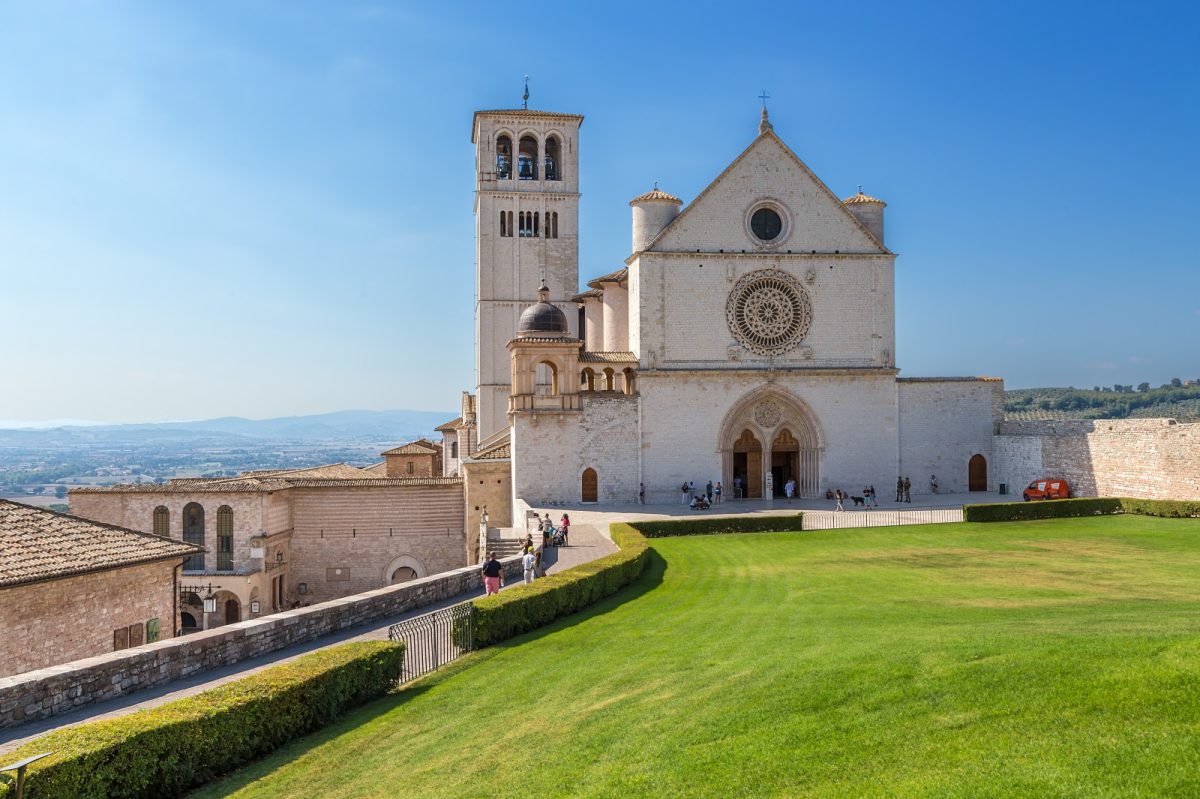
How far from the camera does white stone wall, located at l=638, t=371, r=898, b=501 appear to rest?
39.9 metres

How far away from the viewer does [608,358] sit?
4109 centimetres

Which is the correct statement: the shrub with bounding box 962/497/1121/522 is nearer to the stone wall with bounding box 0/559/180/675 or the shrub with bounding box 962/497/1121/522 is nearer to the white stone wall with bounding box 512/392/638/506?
the white stone wall with bounding box 512/392/638/506

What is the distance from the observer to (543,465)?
1531 inches

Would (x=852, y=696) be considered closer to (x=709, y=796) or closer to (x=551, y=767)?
(x=709, y=796)

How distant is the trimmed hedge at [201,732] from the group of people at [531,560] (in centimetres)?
554

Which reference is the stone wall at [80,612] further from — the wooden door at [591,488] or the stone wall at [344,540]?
the stone wall at [344,540]

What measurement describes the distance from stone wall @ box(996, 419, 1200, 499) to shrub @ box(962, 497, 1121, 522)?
1.93m

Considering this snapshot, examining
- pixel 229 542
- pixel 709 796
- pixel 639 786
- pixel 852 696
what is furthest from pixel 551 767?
pixel 229 542

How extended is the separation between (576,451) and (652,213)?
1101 centimetres

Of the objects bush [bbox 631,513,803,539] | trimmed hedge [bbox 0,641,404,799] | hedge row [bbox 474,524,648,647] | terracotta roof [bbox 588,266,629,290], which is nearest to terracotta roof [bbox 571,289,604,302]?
terracotta roof [bbox 588,266,629,290]

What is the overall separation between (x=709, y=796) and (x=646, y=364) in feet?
107

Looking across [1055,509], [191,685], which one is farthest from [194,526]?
[1055,509]

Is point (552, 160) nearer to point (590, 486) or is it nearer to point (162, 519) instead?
point (590, 486)

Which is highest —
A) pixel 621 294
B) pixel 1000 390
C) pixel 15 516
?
pixel 621 294
